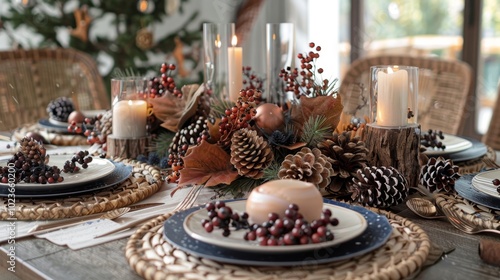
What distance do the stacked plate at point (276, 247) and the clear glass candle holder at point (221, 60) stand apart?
59 cm

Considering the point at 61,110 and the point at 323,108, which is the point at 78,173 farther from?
the point at 61,110

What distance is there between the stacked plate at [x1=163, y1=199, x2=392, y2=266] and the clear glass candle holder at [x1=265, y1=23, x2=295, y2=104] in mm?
601

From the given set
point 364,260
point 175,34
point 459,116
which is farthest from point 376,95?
point 175,34

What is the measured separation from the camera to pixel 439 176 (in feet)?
3.45

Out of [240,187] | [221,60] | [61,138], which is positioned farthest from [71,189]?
[61,138]

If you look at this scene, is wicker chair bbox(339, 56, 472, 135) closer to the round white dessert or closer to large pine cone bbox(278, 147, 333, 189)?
large pine cone bbox(278, 147, 333, 189)

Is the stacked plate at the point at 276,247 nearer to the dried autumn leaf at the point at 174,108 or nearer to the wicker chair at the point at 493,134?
the dried autumn leaf at the point at 174,108

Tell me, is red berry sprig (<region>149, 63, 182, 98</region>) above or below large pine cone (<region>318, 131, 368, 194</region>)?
above

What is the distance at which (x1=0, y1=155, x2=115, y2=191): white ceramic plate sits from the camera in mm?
1030

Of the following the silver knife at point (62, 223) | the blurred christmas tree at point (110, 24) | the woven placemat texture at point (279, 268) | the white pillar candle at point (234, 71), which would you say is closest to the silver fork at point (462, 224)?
the woven placemat texture at point (279, 268)

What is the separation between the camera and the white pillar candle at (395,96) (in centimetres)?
106

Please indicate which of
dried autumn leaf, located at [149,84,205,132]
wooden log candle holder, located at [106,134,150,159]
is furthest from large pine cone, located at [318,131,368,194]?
wooden log candle holder, located at [106,134,150,159]

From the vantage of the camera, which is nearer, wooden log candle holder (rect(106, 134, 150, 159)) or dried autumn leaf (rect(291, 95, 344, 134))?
dried autumn leaf (rect(291, 95, 344, 134))

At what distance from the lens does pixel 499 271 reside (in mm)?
739
